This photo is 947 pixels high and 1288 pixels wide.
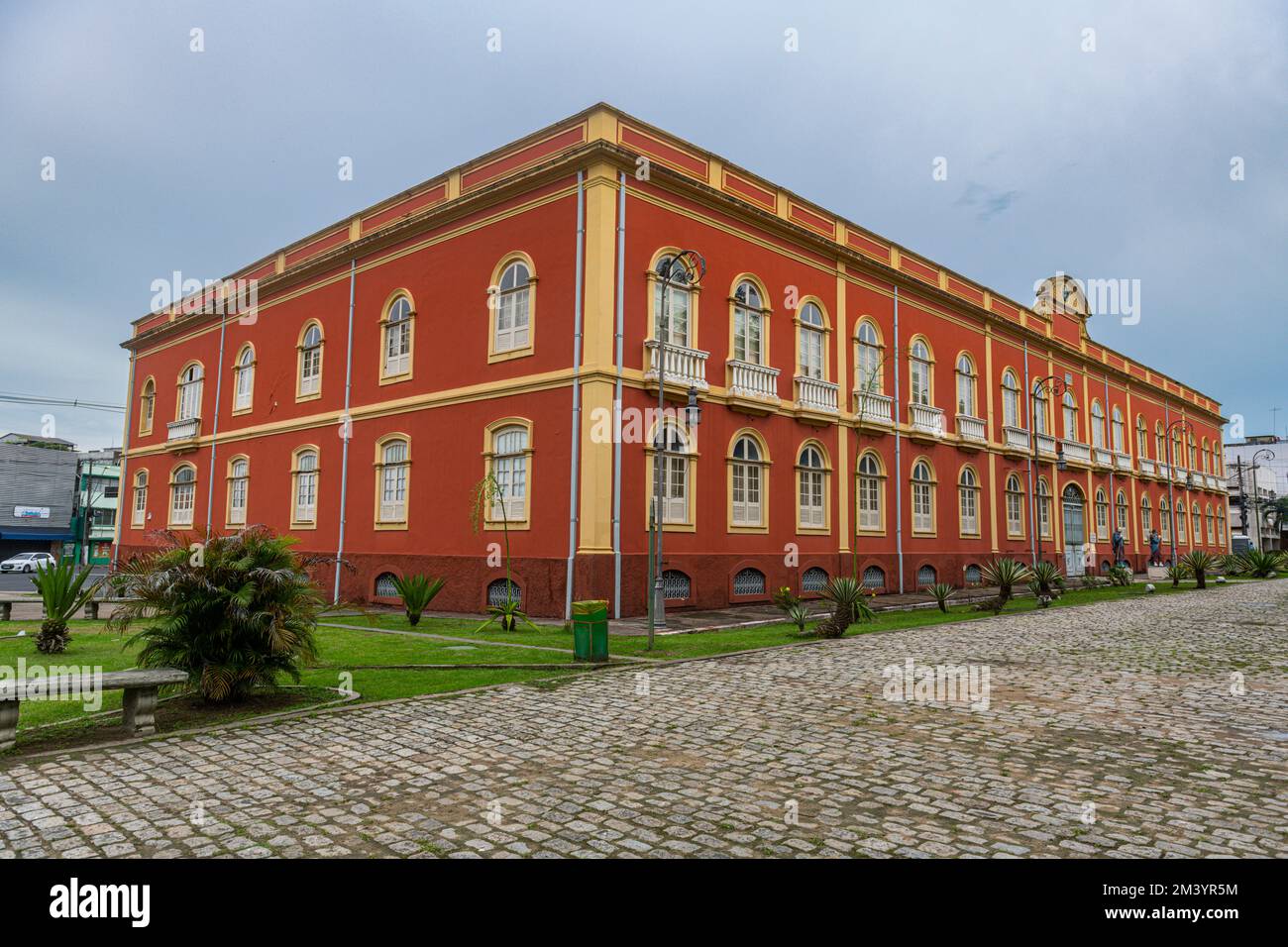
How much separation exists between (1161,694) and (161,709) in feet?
Answer: 31.2

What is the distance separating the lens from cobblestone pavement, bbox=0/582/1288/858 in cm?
421

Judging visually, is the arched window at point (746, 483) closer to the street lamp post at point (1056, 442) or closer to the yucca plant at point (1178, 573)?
the street lamp post at point (1056, 442)

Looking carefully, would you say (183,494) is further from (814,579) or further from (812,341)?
(812,341)

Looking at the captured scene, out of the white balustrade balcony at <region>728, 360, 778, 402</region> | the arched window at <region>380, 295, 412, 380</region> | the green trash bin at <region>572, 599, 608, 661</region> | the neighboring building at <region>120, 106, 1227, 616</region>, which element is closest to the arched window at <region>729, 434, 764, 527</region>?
the neighboring building at <region>120, 106, 1227, 616</region>

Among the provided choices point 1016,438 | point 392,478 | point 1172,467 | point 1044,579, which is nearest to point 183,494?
point 392,478

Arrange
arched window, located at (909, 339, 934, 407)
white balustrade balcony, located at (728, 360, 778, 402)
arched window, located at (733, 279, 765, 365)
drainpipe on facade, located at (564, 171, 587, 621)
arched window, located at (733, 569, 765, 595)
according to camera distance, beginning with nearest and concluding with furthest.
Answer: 1. drainpipe on facade, located at (564, 171, 587, 621)
2. arched window, located at (733, 569, 765, 595)
3. white balustrade balcony, located at (728, 360, 778, 402)
4. arched window, located at (733, 279, 765, 365)
5. arched window, located at (909, 339, 934, 407)

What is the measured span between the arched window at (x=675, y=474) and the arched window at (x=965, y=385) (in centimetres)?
1320

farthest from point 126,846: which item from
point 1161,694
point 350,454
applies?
point 350,454

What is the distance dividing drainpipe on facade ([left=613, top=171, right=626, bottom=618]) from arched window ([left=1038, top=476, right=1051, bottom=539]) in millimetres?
21093

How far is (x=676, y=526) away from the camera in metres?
17.7

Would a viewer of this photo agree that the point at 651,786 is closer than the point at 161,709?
Yes

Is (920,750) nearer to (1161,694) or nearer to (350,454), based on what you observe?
(1161,694)

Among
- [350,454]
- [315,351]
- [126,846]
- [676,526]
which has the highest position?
[315,351]

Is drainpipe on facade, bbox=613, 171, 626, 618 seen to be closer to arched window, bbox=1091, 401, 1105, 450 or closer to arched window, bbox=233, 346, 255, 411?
arched window, bbox=233, 346, 255, 411
